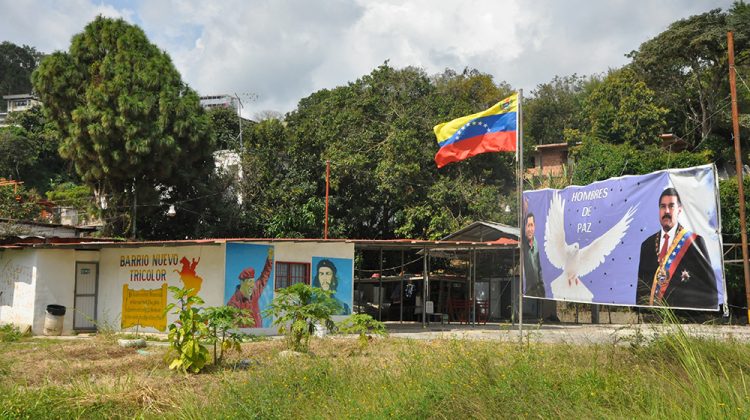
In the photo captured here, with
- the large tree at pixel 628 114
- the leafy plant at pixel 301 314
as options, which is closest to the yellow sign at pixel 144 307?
the leafy plant at pixel 301 314

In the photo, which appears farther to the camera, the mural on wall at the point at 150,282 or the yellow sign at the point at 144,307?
the yellow sign at the point at 144,307

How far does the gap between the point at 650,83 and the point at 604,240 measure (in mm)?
32197

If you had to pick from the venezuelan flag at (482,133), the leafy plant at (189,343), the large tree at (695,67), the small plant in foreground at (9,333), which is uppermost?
the large tree at (695,67)

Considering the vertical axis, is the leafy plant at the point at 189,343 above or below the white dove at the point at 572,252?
below

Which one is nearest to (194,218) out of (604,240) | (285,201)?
(285,201)

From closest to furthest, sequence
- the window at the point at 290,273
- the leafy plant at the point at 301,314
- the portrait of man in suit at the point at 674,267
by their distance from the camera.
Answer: the portrait of man in suit at the point at 674,267 < the leafy plant at the point at 301,314 < the window at the point at 290,273

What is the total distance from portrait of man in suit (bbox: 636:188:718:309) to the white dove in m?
0.57

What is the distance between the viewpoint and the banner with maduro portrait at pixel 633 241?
967cm

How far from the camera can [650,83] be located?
40.1m

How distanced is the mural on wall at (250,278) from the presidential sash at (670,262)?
1121cm

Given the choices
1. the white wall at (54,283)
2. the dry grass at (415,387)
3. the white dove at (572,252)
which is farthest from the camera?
the white wall at (54,283)

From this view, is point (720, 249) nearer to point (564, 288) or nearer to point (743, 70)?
point (564, 288)

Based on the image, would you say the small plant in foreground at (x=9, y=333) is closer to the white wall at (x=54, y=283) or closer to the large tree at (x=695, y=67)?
the white wall at (x=54, y=283)

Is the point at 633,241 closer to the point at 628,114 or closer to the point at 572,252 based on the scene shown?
the point at 572,252
